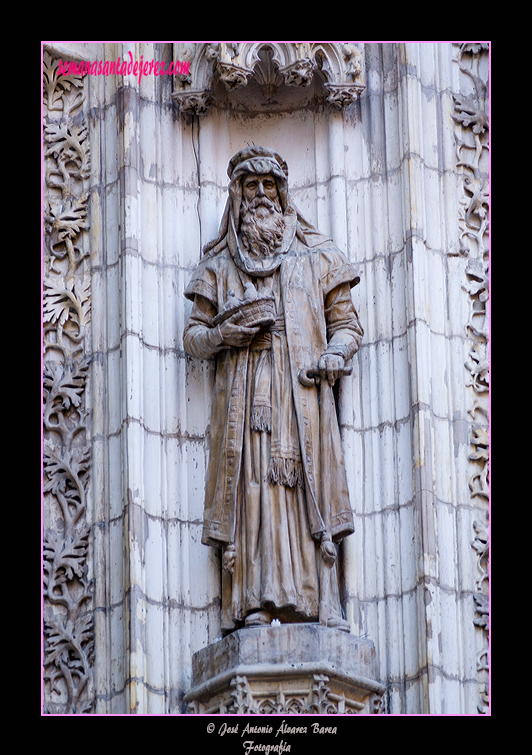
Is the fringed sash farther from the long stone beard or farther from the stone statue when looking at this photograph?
the long stone beard

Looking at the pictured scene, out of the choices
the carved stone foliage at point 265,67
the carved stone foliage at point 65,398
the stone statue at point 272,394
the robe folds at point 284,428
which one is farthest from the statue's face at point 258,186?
the carved stone foliage at point 65,398

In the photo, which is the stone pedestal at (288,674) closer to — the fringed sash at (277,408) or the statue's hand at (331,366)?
the fringed sash at (277,408)

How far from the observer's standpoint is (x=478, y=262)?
1078 centimetres

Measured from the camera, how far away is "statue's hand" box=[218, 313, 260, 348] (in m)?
10.2

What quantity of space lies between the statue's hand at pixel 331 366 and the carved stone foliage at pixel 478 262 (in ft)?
2.33

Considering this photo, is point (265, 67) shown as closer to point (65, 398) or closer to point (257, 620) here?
point (65, 398)

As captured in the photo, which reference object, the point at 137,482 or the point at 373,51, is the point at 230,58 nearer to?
the point at 373,51

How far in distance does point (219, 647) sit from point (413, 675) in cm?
88

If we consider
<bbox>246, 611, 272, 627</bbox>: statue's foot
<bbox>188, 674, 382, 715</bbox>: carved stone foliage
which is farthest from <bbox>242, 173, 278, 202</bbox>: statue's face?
<bbox>188, 674, 382, 715</bbox>: carved stone foliage

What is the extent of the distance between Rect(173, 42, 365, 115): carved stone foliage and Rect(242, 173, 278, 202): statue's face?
0.62 m

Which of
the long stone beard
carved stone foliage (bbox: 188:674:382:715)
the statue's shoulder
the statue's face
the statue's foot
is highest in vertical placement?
the statue's face

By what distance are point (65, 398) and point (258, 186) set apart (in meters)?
1.38

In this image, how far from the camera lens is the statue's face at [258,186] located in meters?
10.5

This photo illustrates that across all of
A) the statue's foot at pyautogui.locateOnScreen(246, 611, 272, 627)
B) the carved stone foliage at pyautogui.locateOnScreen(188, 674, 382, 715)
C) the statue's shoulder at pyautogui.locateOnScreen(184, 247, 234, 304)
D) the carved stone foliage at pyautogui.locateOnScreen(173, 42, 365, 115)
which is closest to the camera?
the carved stone foliage at pyautogui.locateOnScreen(188, 674, 382, 715)
